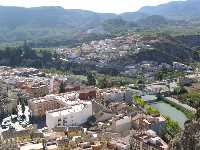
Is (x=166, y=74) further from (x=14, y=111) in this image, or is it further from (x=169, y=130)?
(x=169, y=130)

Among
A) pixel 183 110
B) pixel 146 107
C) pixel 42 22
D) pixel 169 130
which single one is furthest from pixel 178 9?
pixel 169 130

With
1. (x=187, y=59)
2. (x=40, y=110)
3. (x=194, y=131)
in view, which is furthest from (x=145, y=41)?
(x=194, y=131)

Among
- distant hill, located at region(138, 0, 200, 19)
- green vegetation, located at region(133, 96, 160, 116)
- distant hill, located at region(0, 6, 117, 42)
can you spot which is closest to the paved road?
green vegetation, located at region(133, 96, 160, 116)

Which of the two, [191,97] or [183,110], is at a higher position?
[191,97]

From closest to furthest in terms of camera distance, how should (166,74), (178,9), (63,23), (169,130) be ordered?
(169,130), (166,74), (63,23), (178,9)

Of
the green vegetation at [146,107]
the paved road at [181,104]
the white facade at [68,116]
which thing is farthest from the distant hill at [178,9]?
the white facade at [68,116]

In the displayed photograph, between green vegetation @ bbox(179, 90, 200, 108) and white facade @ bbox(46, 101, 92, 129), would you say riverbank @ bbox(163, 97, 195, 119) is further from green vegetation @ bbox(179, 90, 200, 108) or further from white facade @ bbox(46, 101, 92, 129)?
white facade @ bbox(46, 101, 92, 129)
